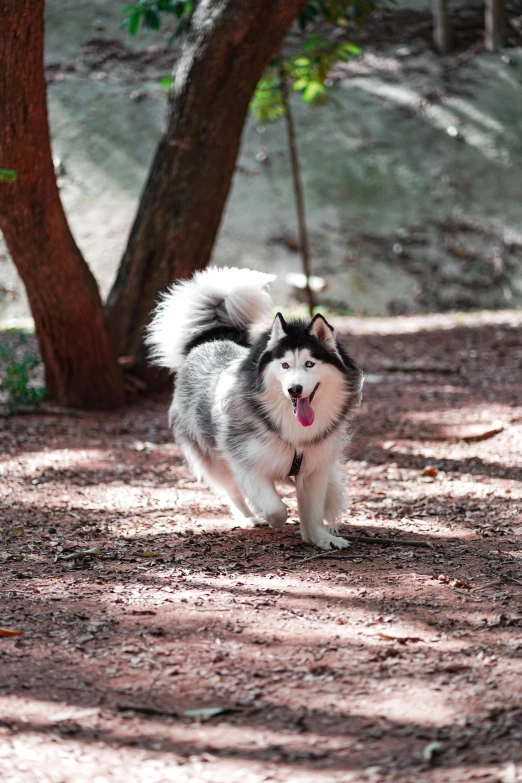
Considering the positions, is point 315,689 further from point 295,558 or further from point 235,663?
point 295,558

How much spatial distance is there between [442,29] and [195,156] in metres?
11.4

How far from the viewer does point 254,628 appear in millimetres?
3129

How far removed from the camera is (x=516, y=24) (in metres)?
17.1

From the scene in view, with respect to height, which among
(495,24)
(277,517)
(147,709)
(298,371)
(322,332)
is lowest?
(277,517)

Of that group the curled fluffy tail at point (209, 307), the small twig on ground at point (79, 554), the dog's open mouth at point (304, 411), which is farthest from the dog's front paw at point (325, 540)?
the curled fluffy tail at point (209, 307)

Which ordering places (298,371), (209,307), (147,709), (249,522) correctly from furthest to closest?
1. (209,307)
2. (249,522)
3. (298,371)
4. (147,709)

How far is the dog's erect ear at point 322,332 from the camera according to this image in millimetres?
3981

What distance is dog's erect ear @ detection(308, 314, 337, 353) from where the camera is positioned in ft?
13.1

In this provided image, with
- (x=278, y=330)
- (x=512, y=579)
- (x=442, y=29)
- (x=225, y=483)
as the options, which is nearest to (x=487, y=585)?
(x=512, y=579)

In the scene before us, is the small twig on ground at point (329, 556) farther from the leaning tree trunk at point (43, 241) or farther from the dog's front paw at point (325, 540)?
the leaning tree trunk at point (43, 241)

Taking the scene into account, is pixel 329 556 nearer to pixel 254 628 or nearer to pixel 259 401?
pixel 259 401

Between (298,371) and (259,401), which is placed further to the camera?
(259,401)

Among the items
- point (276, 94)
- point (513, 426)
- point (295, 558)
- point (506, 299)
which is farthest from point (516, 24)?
point (295, 558)

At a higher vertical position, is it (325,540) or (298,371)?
(298,371)
